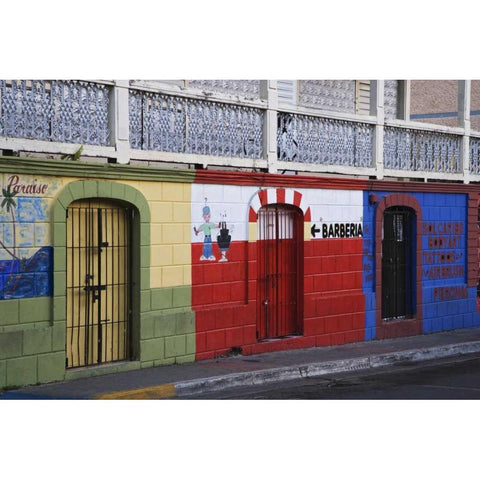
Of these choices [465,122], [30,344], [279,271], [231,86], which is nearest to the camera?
[30,344]

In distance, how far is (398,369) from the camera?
1300cm

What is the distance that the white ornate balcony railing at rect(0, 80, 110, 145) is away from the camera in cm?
989

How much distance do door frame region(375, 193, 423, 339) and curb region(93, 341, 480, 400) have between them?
3.90 feet

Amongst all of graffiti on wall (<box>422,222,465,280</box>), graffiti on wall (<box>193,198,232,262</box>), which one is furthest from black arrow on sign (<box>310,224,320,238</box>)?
graffiti on wall (<box>422,222,465,280</box>)

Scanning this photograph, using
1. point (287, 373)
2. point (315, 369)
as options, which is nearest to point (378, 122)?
point (315, 369)

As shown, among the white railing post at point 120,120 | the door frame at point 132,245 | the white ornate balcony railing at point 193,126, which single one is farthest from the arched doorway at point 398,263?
the white railing post at point 120,120

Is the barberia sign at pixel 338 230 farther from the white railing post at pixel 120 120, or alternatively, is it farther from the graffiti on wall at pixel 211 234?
the white railing post at pixel 120 120

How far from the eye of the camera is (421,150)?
656 inches

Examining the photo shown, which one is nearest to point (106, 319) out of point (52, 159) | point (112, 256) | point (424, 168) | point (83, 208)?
point (112, 256)

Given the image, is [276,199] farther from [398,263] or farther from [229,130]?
[398,263]

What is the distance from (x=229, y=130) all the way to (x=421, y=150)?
5502 millimetres

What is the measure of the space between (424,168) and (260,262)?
511 cm

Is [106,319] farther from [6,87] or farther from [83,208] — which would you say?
[6,87]

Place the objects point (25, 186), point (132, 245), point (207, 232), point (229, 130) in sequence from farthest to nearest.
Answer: point (229, 130)
point (207, 232)
point (132, 245)
point (25, 186)
